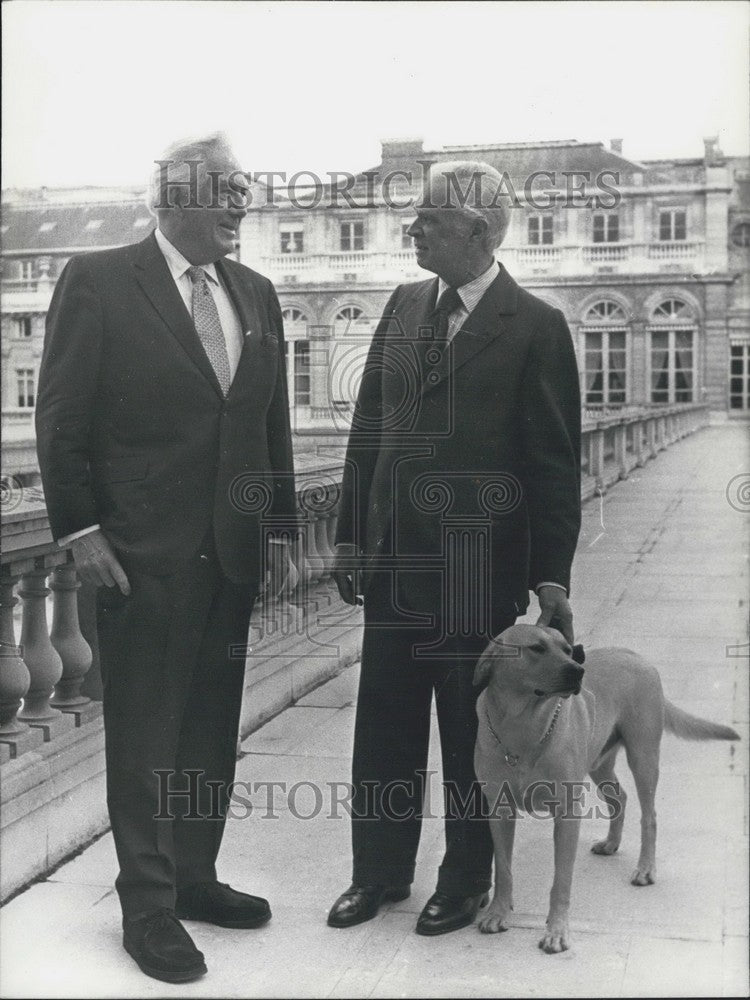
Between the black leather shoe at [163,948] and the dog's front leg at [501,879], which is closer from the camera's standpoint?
the black leather shoe at [163,948]

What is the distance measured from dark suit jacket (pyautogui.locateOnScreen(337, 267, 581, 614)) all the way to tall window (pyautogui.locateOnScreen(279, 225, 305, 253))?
0.49 metres

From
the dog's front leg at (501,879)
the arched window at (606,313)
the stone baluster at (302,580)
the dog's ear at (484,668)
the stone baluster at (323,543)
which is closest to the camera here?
the dog's ear at (484,668)

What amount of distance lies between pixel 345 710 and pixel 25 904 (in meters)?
1.24

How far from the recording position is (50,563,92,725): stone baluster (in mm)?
4461

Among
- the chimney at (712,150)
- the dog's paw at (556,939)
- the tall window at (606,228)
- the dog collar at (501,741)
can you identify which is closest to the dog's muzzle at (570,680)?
the dog collar at (501,741)

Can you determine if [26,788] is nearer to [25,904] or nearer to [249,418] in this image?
[25,904]

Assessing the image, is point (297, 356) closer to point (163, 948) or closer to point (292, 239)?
point (292, 239)

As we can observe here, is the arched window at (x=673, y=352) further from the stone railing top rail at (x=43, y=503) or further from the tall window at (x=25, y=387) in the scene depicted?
the tall window at (x=25, y=387)

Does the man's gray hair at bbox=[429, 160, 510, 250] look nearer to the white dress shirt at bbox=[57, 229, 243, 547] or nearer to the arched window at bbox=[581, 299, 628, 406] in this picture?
the arched window at bbox=[581, 299, 628, 406]

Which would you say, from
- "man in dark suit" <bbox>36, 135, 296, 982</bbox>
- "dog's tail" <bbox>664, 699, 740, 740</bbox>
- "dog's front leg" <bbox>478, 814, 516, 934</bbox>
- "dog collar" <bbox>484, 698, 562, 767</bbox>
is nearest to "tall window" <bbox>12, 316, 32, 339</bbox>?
"man in dark suit" <bbox>36, 135, 296, 982</bbox>

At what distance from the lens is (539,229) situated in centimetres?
393

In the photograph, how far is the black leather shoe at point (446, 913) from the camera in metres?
3.70

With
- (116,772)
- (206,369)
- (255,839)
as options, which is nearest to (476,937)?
(255,839)

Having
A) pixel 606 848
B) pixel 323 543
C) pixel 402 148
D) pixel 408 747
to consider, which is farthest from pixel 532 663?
pixel 323 543
